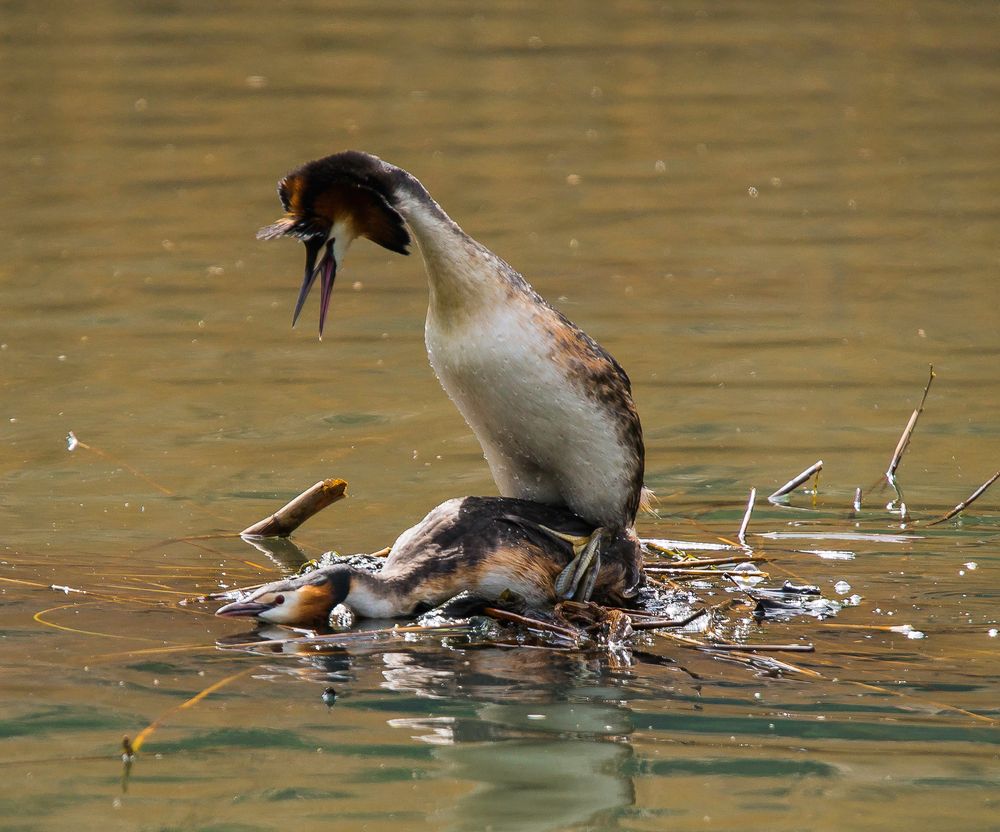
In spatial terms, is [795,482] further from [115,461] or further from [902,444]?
[115,461]

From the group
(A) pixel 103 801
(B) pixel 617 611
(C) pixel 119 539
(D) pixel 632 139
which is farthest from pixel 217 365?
(D) pixel 632 139

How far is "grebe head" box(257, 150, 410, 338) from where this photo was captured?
6.39 m

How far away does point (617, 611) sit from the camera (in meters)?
6.46

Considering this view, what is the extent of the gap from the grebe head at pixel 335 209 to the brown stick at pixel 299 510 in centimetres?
125

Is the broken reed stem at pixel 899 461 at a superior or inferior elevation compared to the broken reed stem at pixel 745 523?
superior

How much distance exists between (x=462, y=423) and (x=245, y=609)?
11.2ft

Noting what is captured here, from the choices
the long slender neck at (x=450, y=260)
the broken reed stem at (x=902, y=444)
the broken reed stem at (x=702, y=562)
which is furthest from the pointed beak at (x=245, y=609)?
the broken reed stem at (x=902, y=444)

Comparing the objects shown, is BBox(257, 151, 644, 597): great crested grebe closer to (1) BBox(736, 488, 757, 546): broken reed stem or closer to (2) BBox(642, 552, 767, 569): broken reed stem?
(2) BBox(642, 552, 767, 569): broken reed stem

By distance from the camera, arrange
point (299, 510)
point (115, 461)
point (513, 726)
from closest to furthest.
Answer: point (513, 726)
point (299, 510)
point (115, 461)

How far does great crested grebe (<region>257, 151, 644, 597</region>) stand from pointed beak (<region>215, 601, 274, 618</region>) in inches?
37.7

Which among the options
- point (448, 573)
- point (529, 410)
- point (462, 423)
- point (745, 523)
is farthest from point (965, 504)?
point (462, 423)

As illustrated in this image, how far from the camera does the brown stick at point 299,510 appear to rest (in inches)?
301

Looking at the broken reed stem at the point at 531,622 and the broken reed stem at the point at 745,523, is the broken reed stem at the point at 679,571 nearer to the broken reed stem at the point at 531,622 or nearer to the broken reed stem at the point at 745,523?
the broken reed stem at the point at 745,523

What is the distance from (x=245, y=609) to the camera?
20.8ft
